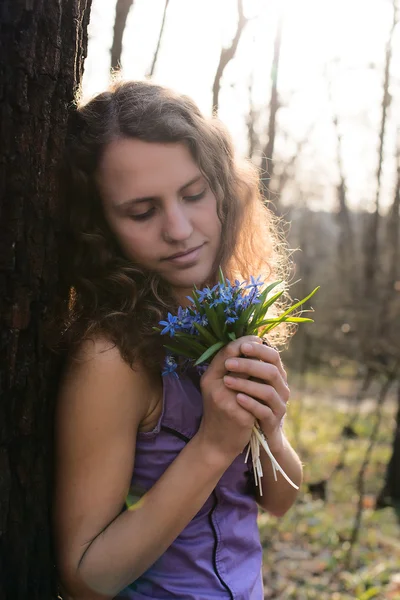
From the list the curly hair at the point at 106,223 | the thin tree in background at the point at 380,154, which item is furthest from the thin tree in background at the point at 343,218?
the curly hair at the point at 106,223

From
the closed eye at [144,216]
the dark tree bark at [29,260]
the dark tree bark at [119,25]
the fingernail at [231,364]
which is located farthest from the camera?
the dark tree bark at [119,25]

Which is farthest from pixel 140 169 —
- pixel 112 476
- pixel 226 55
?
pixel 226 55

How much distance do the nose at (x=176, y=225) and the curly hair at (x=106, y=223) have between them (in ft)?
0.55

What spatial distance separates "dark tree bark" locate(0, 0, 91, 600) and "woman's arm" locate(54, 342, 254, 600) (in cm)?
7

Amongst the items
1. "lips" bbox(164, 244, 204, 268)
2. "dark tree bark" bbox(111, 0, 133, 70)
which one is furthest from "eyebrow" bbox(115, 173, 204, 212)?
"dark tree bark" bbox(111, 0, 133, 70)

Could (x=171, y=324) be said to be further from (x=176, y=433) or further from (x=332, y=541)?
(x=332, y=541)

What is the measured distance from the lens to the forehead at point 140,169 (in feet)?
6.30

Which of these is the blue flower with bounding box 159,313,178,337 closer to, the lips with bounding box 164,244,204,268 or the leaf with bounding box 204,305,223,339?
the leaf with bounding box 204,305,223,339

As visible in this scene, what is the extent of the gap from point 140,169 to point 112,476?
96cm

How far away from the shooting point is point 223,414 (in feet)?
5.66

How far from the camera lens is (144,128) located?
1.95m

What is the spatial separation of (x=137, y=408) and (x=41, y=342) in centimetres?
35

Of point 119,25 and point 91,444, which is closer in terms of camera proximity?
point 91,444

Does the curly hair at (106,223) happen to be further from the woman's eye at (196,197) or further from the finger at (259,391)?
the finger at (259,391)
